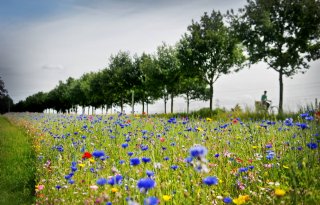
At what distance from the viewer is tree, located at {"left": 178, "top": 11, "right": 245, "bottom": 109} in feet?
107

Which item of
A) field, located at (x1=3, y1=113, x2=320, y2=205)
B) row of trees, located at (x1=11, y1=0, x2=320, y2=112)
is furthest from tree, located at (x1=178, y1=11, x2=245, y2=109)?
field, located at (x1=3, y1=113, x2=320, y2=205)

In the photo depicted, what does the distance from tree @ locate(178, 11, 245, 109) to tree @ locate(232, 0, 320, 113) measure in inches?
129

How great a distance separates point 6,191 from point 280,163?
6057 millimetres

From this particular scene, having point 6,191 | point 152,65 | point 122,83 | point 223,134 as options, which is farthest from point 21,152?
point 122,83

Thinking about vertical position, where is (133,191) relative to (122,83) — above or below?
below

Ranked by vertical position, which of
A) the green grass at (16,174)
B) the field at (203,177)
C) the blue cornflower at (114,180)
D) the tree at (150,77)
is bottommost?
the green grass at (16,174)

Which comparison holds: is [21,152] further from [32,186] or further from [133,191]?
[133,191]

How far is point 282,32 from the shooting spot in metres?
29.3

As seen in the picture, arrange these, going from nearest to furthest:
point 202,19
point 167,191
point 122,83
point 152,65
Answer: point 167,191 < point 202,19 < point 152,65 < point 122,83

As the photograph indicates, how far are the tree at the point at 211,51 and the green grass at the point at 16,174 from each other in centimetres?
2127

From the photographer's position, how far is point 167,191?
4.38 m

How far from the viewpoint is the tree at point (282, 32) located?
92.1ft

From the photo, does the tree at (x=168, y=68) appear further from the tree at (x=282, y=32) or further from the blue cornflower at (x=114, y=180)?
the blue cornflower at (x=114, y=180)

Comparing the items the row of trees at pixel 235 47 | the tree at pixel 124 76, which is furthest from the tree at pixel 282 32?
the tree at pixel 124 76
